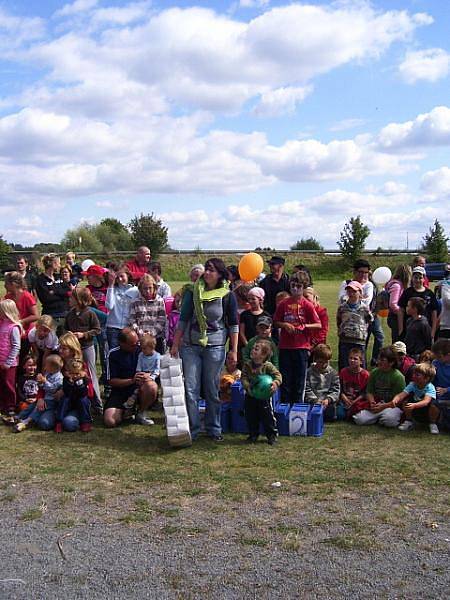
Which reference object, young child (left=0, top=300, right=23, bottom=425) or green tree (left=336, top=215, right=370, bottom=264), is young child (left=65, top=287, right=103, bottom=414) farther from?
green tree (left=336, top=215, right=370, bottom=264)

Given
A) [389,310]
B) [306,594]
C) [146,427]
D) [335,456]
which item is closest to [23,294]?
[146,427]

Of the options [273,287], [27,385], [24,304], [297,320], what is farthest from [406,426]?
[24,304]

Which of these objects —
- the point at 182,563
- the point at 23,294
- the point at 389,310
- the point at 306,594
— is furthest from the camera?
the point at 389,310

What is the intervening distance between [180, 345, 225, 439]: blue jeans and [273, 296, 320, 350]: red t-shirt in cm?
121

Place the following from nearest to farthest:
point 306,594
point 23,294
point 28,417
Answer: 1. point 306,594
2. point 28,417
3. point 23,294

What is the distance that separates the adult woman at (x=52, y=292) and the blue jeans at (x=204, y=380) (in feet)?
11.3

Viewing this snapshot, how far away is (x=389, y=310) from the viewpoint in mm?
9648

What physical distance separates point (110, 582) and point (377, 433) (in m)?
3.98

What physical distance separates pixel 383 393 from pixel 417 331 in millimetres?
1387

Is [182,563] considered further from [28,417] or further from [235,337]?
[28,417]

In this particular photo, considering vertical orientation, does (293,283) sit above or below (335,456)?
above

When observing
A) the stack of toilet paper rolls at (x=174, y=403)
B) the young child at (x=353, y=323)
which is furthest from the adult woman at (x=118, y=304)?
the young child at (x=353, y=323)

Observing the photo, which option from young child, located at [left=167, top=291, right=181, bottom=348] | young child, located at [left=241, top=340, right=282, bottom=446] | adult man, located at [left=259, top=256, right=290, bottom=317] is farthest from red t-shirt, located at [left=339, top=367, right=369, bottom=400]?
young child, located at [left=167, top=291, right=181, bottom=348]

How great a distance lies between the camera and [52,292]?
9.23 m
